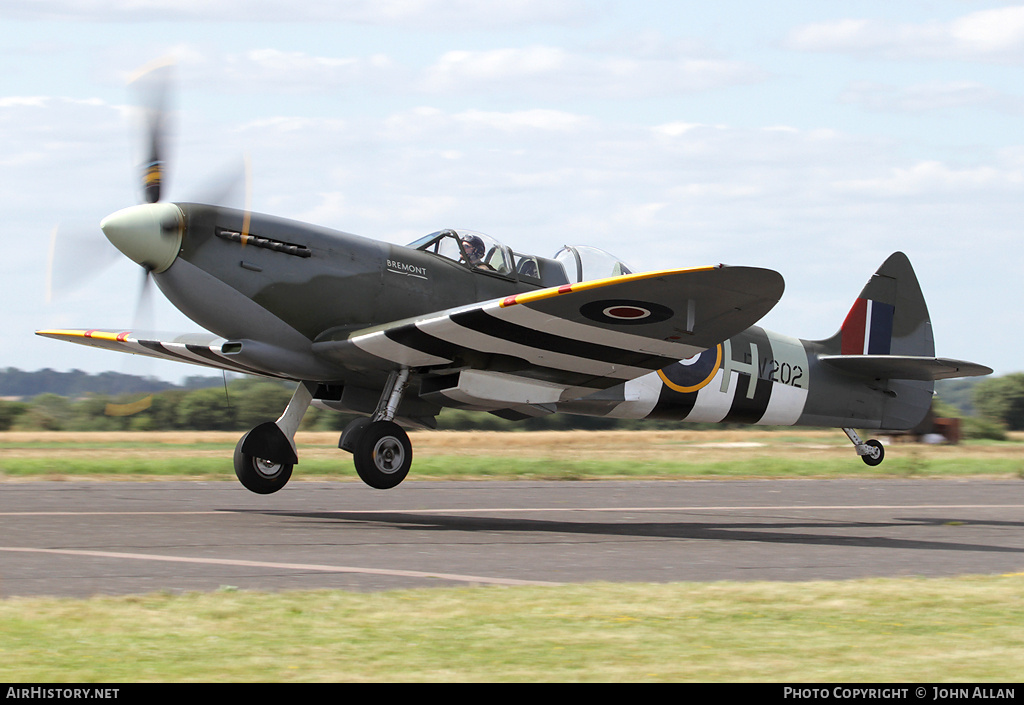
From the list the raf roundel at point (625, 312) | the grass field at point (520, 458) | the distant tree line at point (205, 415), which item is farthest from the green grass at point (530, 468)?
the distant tree line at point (205, 415)

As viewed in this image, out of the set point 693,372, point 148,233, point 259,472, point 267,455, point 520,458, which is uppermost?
point 148,233

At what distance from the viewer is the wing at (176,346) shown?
10961 millimetres

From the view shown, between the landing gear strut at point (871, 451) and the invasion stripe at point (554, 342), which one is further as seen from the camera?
the landing gear strut at point (871, 451)

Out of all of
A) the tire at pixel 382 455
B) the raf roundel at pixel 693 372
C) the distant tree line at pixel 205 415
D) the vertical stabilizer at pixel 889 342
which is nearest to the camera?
the tire at pixel 382 455

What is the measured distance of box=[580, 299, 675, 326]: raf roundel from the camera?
958cm

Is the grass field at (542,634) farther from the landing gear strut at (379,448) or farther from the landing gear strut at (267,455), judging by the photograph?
the landing gear strut at (267,455)

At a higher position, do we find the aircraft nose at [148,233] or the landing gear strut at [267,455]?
the aircraft nose at [148,233]

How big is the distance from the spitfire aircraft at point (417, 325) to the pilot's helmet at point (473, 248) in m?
0.02

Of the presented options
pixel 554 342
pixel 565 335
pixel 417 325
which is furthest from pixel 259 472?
pixel 565 335

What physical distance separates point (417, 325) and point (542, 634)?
5.51 metres

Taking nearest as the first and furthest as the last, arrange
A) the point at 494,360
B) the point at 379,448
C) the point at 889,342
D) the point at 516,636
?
the point at 516,636, the point at 379,448, the point at 494,360, the point at 889,342

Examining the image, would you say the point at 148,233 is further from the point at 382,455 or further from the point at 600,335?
the point at 600,335

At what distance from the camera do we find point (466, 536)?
30.9ft

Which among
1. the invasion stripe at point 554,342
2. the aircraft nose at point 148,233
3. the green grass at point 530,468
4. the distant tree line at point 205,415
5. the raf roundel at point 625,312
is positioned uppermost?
the aircraft nose at point 148,233
